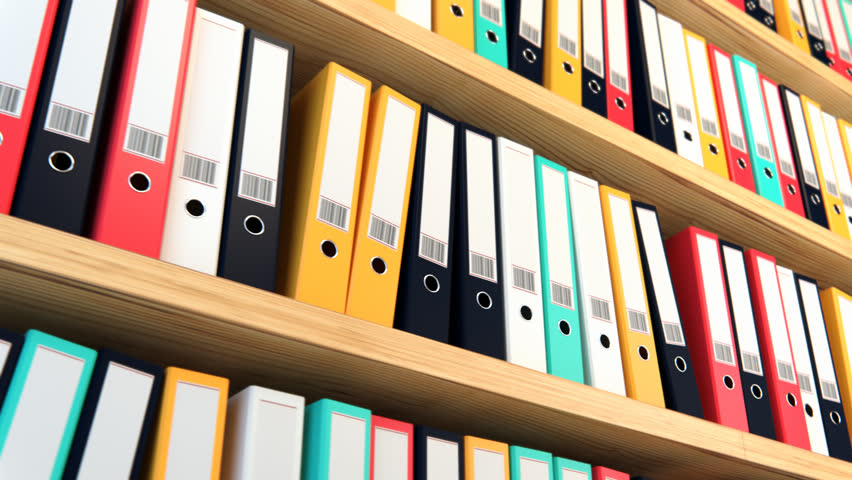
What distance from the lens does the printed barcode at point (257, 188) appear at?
75 centimetres

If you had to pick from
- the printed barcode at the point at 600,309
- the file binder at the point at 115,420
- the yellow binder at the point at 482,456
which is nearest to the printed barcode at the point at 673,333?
the printed barcode at the point at 600,309

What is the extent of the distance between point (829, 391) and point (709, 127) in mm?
473

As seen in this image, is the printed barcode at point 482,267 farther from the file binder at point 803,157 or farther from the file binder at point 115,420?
the file binder at point 803,157

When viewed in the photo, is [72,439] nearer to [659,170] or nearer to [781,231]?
[659,170]

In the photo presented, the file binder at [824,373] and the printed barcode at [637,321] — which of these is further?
the file binder at [824,373]

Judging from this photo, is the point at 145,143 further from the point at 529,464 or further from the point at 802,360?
the point at 802,360

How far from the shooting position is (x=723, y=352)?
1.08 m

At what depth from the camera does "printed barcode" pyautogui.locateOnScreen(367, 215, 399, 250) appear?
0.82m

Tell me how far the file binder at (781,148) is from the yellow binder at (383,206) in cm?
80

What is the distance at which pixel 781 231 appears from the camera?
1290mm

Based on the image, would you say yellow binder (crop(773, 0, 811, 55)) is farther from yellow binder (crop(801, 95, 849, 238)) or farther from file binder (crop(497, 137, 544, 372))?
file binder (crop(497, 137, 544, 372))

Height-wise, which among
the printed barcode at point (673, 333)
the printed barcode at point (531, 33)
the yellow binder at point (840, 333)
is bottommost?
the printed barcode at point (673, 333)

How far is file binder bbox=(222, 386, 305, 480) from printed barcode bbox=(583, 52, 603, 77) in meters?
0.75

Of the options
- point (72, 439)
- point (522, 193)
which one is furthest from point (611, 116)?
point (72, 439)
